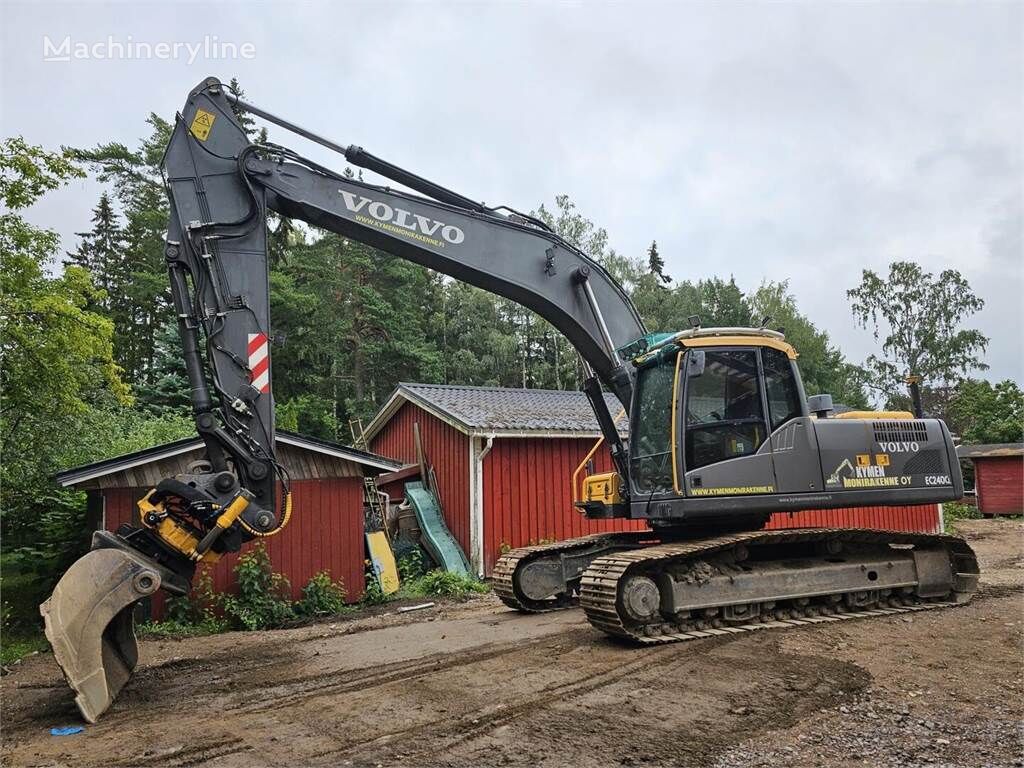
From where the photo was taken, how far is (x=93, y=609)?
17.3ft

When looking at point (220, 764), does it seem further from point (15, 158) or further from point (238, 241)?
point (15, 158)

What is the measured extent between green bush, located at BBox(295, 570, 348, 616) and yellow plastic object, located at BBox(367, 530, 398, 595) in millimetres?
854

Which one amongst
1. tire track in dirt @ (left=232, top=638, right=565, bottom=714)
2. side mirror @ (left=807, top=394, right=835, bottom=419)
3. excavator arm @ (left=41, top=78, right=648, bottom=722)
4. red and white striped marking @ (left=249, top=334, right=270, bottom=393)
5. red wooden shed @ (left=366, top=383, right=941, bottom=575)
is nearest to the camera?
excavator arm @ (left=41, top=78, right=648, bottom=722)

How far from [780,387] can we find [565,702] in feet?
13.1

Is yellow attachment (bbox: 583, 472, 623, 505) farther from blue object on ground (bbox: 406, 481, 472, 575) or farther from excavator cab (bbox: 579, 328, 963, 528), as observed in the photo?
blue object on ground (bbox: 406, 481, 472, 575)

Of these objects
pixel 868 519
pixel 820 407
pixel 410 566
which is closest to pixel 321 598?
pixel 410 566

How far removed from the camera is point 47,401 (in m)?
10.3

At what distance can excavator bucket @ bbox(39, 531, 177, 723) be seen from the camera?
5.14m

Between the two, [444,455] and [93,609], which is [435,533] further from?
[93,609]

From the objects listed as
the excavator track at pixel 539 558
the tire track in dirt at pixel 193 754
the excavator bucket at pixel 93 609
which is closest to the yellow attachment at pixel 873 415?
the excavator track at pixel 539 558

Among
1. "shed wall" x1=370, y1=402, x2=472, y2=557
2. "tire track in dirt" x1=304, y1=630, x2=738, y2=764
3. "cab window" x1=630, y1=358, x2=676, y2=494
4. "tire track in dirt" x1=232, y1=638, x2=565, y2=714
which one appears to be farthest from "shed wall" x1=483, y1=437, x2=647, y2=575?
"tire track in dirt" x1=304, y1=630, x2=738, y2=764

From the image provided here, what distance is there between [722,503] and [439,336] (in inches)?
1324

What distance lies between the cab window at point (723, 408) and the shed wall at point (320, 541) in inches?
240

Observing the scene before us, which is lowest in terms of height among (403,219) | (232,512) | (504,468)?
(232,512)
